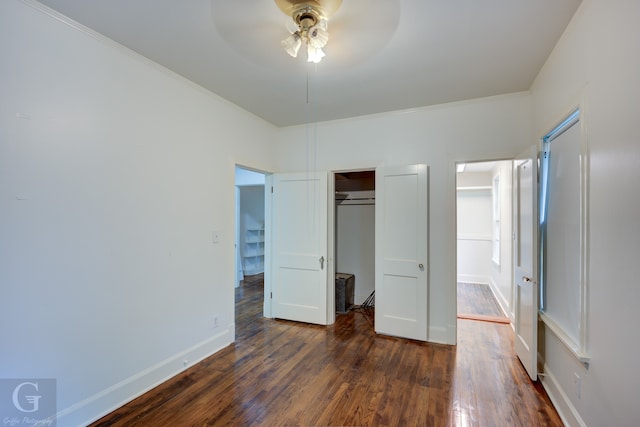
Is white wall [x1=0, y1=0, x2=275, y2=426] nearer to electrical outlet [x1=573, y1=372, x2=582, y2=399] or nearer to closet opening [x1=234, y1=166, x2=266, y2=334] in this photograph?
electrical outlet [x1=573, y1=372, x2=582, y2=399]

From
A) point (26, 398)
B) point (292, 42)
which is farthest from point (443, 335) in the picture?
point (26, 398)

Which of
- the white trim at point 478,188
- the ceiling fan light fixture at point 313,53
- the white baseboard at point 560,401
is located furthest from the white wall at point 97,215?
the white trim at point 478,188

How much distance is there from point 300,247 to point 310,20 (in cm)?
277

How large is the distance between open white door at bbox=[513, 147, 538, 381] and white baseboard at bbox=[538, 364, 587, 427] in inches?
3.7

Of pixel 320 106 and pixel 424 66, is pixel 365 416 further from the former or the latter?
pixel 320 106

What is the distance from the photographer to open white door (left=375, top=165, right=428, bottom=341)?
3.28 metres

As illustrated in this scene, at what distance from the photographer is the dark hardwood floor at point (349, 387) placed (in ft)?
6.64

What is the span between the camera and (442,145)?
3299 millimetres

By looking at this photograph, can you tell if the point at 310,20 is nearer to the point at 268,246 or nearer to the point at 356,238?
the point at 268,246

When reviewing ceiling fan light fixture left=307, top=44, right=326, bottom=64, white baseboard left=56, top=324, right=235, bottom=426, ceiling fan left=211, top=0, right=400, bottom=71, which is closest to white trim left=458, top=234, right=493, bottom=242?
ceiling fan left=211, top=0, right=400, bottom=71

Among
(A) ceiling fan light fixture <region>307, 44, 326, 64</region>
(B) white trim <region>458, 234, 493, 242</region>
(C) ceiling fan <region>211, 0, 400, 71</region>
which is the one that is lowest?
(B) white trim <region>458, 234, 493, 242</region>

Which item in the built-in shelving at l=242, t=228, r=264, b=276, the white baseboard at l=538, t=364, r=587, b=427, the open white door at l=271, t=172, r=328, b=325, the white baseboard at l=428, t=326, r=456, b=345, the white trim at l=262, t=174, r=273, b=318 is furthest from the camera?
the built-in shelving at l=242, t=228, r=264, b=276

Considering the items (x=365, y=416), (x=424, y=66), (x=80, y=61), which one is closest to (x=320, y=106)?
(x=424, y=66)

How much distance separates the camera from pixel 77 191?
192cm
